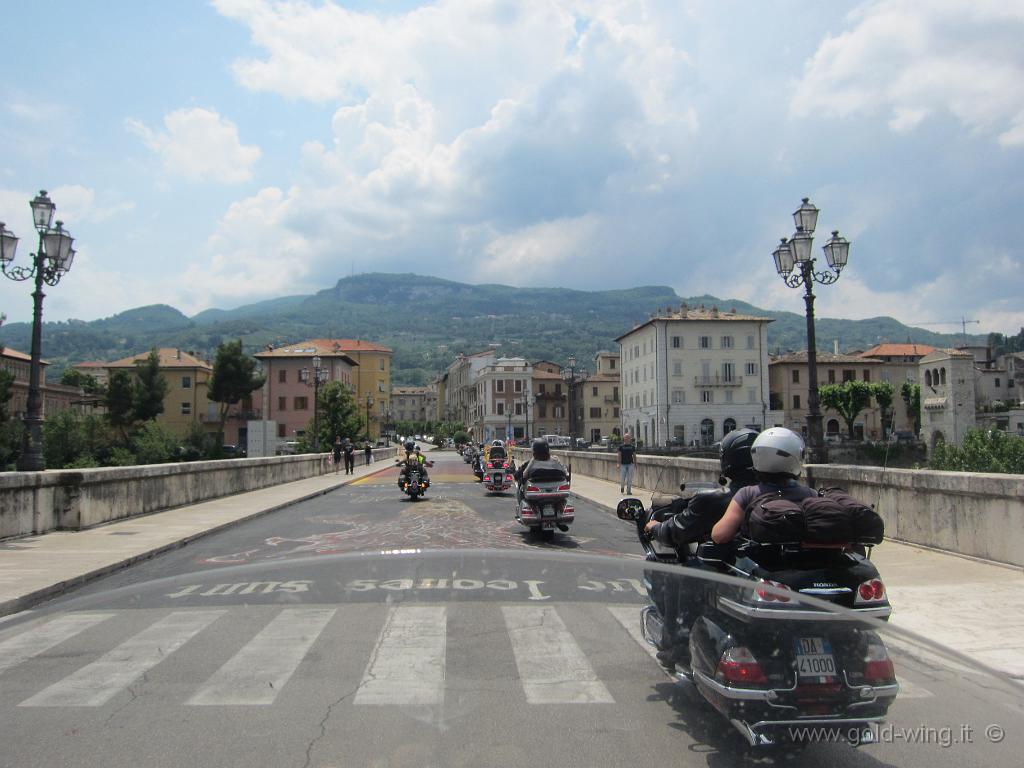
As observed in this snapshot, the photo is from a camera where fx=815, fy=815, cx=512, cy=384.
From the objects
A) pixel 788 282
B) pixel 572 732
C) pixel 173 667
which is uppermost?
pixel 788 282

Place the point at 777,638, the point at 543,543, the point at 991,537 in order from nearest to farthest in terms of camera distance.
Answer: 1. the point at 777,638
2. the point at 991,537
3. the point at 543,543

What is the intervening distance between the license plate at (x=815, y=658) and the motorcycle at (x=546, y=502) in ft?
37.0

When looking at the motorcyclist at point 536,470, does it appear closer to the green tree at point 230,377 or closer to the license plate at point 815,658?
the license plate at point 815,658

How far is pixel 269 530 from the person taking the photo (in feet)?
52.2

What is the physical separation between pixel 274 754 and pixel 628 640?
1395 millimetres

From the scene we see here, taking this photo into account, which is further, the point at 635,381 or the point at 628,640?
the point at 635,381

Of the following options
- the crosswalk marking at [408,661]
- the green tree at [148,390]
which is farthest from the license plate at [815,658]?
the green tree at [148,390]

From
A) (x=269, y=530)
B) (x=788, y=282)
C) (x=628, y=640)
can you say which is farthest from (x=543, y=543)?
(x=628, y=640)

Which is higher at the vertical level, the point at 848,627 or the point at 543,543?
the point at 848,627

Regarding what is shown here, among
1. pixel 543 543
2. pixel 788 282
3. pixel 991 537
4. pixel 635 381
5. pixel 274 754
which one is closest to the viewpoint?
pixel 274 754

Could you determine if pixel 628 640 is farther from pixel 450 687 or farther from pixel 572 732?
pixel 450 687

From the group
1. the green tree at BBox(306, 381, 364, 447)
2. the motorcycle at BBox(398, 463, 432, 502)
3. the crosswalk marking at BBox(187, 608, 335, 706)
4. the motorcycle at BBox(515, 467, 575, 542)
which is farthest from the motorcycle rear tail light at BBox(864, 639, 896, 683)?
the green tree at BBox(306, 381, 364, 447)

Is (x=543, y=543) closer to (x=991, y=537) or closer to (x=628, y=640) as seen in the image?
(x=991, y=537)

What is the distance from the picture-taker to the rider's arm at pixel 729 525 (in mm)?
4104
